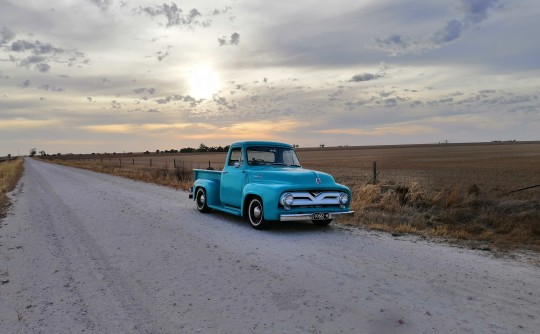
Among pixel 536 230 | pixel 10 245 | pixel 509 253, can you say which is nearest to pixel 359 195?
pixel 536 230

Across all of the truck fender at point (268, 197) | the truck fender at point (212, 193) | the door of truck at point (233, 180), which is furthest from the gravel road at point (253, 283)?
the truck fender at point (212, 193)

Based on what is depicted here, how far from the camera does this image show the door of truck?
995cm

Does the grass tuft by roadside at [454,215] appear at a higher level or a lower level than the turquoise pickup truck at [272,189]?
lower

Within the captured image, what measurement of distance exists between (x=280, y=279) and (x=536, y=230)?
6.92 meters

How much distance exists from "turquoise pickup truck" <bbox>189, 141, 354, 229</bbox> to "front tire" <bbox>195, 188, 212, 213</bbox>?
37cm

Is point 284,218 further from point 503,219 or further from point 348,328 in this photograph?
point 503,219

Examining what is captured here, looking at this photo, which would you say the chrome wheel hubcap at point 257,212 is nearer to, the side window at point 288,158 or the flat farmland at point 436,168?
the side window at point 288,158

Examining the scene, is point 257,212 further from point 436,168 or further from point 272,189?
point 436,168

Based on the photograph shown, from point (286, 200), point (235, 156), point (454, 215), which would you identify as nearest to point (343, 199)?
point (286, 200)

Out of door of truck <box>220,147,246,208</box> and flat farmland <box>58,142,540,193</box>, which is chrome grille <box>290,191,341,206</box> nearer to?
door of truck <box>220,147,246,208</box>

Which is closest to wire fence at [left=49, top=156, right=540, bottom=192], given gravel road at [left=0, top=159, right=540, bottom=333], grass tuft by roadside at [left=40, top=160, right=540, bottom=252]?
grass tuft by roadside at [left=40, top=160, right=540, bottom=252]

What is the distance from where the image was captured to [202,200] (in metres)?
11.8

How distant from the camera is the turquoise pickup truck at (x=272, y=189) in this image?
8.61 metres

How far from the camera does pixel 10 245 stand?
318 inches
